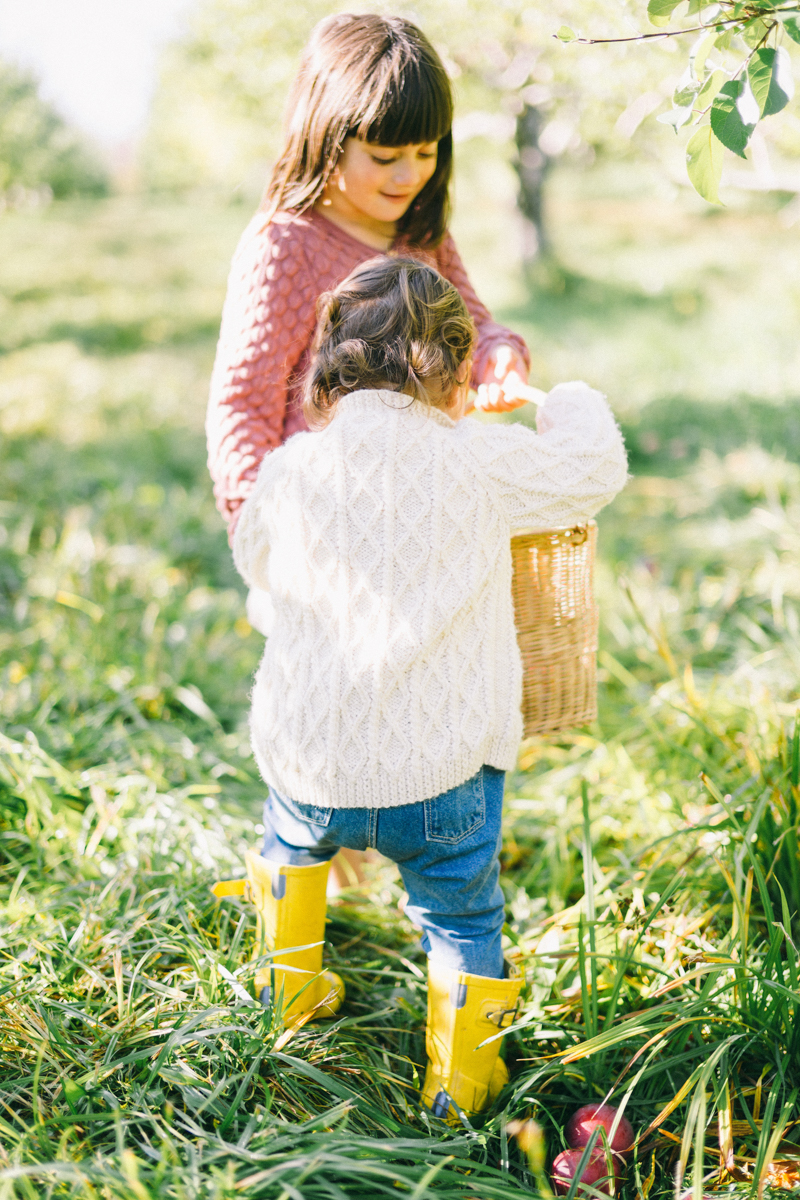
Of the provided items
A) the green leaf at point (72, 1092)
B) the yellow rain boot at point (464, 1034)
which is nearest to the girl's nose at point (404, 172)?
the yellow rain boot at point (464, 1034)

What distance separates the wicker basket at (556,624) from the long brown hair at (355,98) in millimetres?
773

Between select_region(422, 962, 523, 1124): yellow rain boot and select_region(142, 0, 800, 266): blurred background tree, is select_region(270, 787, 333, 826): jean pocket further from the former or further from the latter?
select_region(142, 0, 800, 266): blurred background tree

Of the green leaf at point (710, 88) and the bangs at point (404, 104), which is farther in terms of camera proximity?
the bangs at point (404, 104)

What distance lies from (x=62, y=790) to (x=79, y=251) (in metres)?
10.3

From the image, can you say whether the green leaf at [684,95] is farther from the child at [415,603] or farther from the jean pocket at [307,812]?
the jean pocket at [307,812]

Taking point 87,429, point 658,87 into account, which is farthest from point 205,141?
point 658,87

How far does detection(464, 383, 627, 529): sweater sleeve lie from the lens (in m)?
1.43

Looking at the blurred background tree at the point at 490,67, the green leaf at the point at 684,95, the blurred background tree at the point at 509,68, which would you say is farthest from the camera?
the blurred background tree at the point at 490,67

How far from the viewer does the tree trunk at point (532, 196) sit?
8567mm

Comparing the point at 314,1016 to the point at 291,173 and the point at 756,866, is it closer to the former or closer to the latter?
the point at 756,866

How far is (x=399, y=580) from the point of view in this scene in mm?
1384

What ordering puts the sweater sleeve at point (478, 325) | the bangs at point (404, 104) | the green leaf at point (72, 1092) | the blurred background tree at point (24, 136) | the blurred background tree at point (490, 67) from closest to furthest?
the green leaf at point (72, 1092), the bangs at point (404, 104), the sweater sleeve at point (478, 325), the blurred background tree at point (490, 67), the blurred background tree at point (24, 136)

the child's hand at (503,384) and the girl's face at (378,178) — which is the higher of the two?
the girl's face at (378,178)

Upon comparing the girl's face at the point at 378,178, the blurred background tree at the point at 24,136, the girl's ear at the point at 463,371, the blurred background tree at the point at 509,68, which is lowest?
the girl's ear at the point at 463,371
